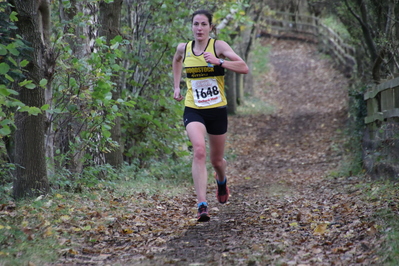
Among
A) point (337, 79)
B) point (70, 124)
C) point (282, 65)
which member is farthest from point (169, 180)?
point (282, 65)

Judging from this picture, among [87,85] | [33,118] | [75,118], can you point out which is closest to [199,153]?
[33,118]

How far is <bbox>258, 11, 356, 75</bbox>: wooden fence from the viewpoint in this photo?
27.8 meters

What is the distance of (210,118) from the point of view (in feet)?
19.5

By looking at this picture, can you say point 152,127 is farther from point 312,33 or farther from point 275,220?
point 312,33

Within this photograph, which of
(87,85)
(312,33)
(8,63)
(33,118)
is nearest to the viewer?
(8,63)

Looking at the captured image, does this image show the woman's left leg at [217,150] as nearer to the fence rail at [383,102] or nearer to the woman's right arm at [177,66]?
the woman's right arm at [177,66]

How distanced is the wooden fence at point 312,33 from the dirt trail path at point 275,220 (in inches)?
434

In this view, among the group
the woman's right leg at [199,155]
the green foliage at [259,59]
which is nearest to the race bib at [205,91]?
the woman's right leg at [199,155]

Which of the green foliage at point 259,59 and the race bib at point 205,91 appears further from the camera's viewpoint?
the green foliage at point 259,59

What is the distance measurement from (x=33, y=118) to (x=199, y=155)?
1979 mm

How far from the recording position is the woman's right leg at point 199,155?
5.66 m

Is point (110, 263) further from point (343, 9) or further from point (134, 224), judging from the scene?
point (343, 9)

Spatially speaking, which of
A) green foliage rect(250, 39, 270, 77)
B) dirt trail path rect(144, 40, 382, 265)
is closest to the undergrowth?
dirt trail path rect(144, 40, 382, 265)

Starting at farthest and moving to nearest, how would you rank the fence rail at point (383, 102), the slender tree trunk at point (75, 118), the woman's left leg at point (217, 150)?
the fence rail at point (383, 102) < the slender tree trunk at point (75, 118) < the woman's left leg at point (217, 150)
